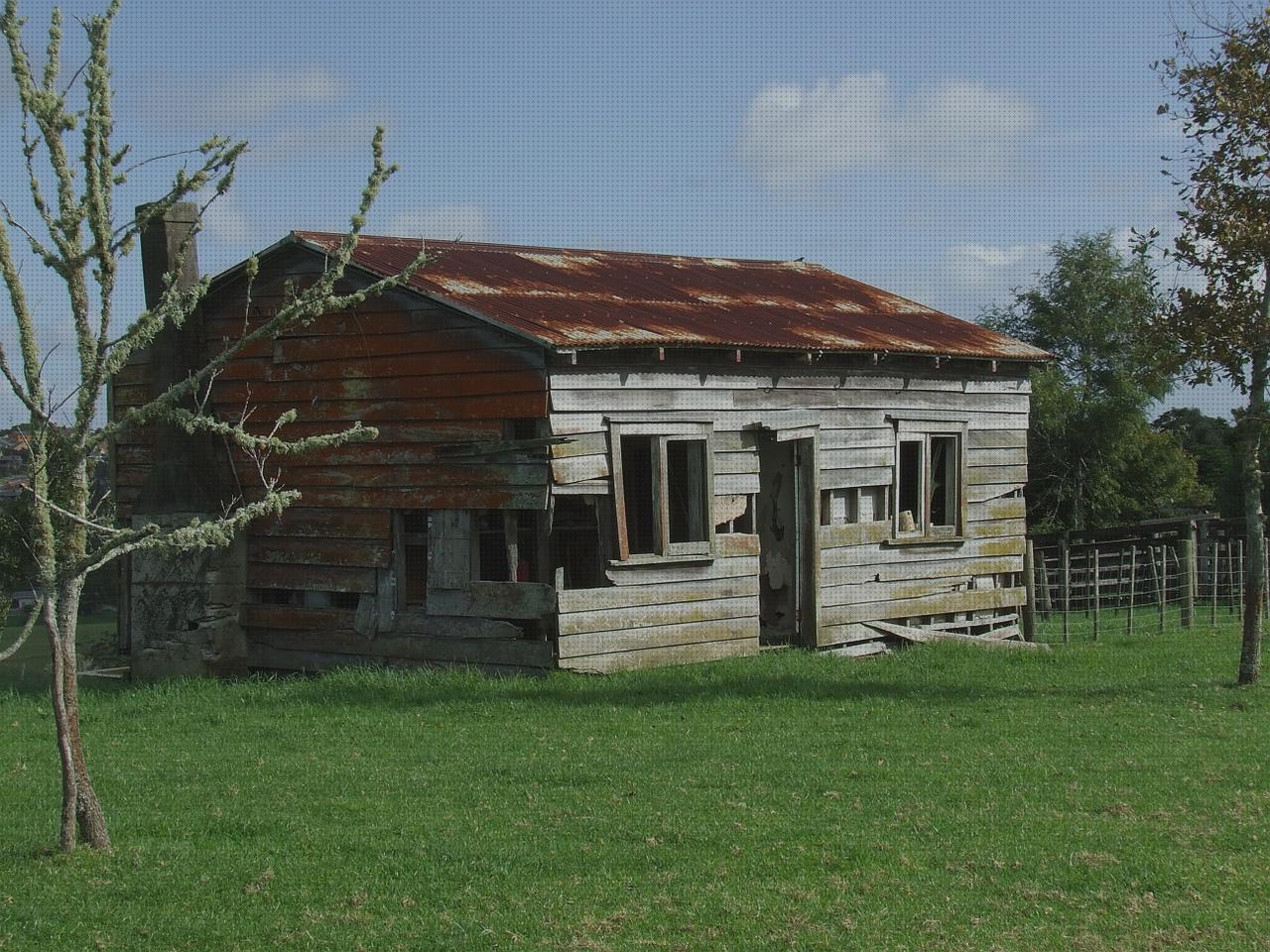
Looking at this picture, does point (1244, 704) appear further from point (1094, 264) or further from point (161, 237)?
point (1094, 264)

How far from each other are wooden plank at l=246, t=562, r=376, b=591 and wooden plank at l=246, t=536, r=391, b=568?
0.08m

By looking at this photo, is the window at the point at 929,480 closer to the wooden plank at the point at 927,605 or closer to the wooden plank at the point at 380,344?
the wooden plank at the point at 927,605

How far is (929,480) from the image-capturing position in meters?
19.4

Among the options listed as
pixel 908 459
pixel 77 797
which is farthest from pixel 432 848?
pixel 908 459

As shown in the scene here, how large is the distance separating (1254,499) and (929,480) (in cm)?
447

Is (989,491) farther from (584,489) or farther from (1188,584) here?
(584,489)

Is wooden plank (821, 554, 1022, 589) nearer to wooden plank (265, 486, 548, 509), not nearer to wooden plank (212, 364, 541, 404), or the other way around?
wooden plank (265, 486, 548, 509)

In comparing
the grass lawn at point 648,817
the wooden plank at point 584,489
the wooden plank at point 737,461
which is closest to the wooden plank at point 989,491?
the wooden plank at point 737,461

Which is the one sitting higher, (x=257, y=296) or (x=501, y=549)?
(x=257, y=296)

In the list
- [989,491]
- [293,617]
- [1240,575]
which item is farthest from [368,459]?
[1240,575]

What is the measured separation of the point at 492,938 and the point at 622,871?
1222mm

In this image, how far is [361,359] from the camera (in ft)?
53.9

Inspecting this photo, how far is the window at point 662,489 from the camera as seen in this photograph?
15.6m

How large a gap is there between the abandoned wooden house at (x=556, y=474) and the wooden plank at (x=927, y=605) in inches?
1.2
